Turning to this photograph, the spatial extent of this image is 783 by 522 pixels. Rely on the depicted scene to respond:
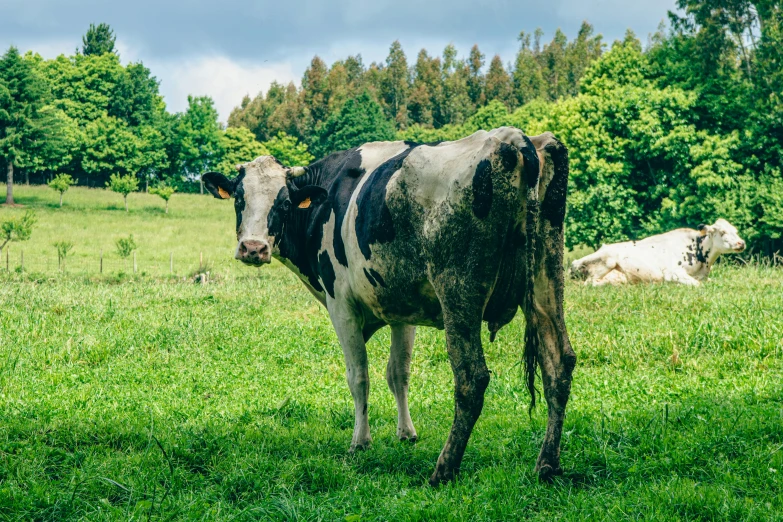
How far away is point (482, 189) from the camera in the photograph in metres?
5.34

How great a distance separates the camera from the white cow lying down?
18672mm

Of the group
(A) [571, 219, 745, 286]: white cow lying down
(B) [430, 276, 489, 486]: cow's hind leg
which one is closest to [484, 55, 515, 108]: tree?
(A) [571, 219, 745, 286]: white cow lying down

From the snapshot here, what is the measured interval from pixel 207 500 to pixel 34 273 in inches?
973

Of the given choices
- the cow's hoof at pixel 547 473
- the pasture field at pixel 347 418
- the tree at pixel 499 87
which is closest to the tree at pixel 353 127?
the tree at pixel 499 87

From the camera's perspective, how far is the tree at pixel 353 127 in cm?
7994

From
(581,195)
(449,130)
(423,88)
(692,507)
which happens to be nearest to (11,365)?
(692,507)

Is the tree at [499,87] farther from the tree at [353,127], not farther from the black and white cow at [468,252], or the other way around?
the black and white cow at [468,252]

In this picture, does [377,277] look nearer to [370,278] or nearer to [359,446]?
[370,278]

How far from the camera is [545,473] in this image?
539cm

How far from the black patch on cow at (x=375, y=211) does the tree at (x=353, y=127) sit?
72490 mm

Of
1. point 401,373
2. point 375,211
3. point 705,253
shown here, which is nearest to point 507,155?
point 375,211

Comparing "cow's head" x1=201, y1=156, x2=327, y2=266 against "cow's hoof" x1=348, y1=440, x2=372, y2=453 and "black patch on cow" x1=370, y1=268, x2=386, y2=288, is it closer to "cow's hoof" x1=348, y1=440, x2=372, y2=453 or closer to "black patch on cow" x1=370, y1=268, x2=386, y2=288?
"black patch on cow" x1=370, y1=268, x2=386, y2=288

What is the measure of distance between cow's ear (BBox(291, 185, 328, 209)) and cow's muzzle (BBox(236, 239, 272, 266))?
567mm

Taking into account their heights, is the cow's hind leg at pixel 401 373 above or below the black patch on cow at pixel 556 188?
below
